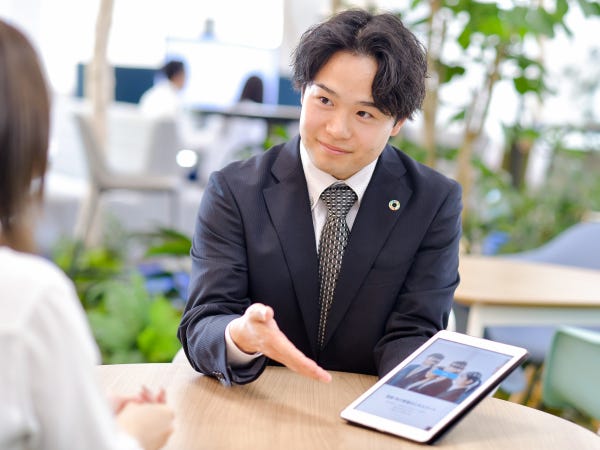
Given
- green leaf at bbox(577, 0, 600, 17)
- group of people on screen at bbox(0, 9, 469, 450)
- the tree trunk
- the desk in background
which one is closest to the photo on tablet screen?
group of people on screen at bbox(0, 9, 469, 450)

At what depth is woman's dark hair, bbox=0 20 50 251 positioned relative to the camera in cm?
78

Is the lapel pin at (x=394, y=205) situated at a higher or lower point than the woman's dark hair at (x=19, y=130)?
lower

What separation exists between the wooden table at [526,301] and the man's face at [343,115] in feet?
3.25

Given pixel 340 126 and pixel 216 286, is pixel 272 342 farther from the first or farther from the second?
pixel 340 126

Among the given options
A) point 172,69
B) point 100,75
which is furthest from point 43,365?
point 172,69

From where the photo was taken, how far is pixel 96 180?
4602mm

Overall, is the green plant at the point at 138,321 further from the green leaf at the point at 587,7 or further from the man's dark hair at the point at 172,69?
the man's dark hair at the point at 172,69

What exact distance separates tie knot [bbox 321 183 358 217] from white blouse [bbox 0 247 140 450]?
990 mm

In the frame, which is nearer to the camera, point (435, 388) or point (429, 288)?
point (435, 388)

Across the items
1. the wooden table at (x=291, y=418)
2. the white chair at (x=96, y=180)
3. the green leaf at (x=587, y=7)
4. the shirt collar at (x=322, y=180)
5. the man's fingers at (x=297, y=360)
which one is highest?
the green leaf at (x=587, y=7)

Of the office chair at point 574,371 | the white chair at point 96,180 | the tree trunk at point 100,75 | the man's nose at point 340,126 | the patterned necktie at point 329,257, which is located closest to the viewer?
the man's nose at point 340,126

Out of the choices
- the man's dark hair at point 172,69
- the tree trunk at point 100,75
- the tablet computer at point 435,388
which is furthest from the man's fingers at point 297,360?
the man's dark hair at point 172,69

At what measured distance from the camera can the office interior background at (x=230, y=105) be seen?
343 cm

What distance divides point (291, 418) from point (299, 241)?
47 centimetres
